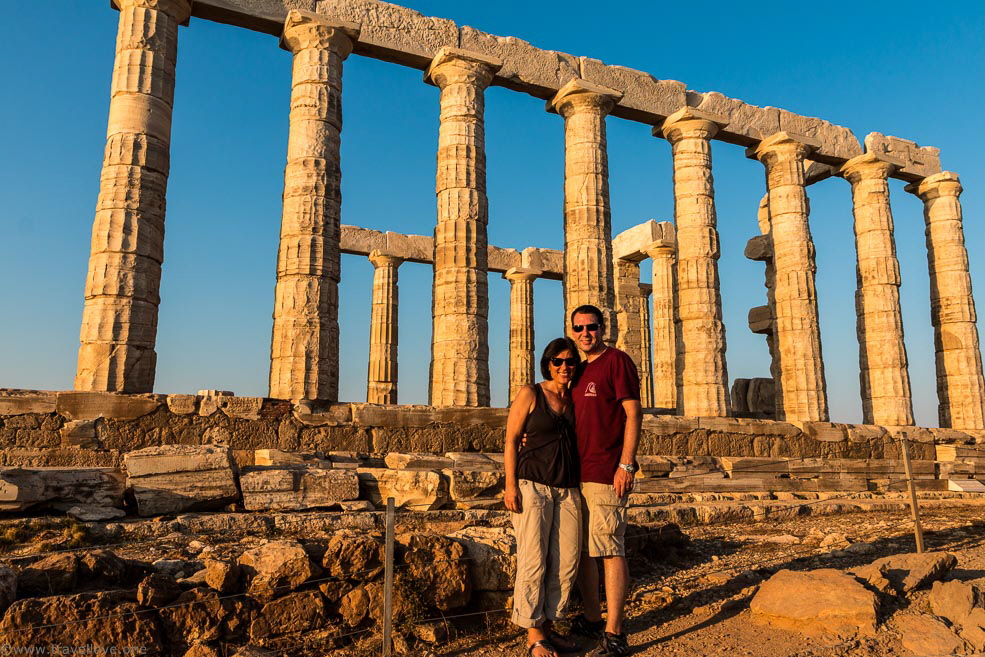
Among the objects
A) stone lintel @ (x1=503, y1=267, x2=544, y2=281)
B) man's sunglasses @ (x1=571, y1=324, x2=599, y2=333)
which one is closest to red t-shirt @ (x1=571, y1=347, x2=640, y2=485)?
man's sunglasses @ (x1=571, y1=324, x2=599, y2=333)

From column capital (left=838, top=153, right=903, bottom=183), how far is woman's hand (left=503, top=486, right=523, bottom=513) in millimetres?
20007

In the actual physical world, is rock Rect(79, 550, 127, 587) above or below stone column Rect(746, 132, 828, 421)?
below

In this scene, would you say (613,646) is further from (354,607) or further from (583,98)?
(583,98)

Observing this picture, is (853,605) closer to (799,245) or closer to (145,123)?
(145,123)

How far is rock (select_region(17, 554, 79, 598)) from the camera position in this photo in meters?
4.33

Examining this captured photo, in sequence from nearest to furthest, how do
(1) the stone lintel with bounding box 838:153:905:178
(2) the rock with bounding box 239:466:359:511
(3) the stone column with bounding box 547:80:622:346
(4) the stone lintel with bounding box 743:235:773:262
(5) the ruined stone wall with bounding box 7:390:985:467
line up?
(2) the rock with bounding box 239:466:359:511
(5) the ruined stone wall with bounding box 7:390:985:467
(3) the stone column with bounding box 547:80:622:346
(1) the stone lintel with bounding box 838:153:905:178
(4) the stone lintel with bounding box 743:235:773:262

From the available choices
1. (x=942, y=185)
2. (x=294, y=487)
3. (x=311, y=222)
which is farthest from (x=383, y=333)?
(x=942, y=185)

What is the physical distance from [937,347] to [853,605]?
65.7 feet

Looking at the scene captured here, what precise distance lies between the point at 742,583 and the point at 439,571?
8.67 feet

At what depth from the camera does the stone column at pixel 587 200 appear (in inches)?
647

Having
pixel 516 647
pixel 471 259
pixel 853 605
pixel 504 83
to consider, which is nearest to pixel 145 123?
pixel 471 259

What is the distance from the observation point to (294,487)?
8.34 m

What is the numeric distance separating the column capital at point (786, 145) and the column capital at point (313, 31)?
11.2 meters

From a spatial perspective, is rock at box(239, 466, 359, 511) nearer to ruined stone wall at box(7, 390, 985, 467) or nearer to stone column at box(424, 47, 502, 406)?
ruined stone wall at box(7, 390, 985, 467)
